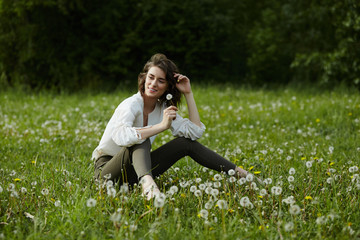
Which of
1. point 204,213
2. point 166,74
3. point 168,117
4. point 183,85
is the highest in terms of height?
point 166,74

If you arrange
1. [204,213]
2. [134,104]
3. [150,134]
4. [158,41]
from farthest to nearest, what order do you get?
1. [158,41]
2. [134,104]
3. [150,134]
4. [204,213]

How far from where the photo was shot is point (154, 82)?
3318mm

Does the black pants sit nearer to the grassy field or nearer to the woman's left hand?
the grassy field

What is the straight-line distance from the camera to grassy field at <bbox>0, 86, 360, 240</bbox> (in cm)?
233

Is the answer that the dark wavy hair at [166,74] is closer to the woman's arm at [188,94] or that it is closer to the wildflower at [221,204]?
the woman's arm at [188,94]

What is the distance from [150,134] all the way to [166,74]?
624 mm

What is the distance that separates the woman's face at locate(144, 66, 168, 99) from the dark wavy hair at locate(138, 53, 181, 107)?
0.04m

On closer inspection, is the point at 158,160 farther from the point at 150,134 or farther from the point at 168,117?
the point at 168,117

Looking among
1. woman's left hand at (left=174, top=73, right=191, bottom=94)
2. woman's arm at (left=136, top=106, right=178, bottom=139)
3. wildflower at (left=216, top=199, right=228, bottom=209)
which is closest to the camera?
wildflower at (left=216, top=199, right=228, bottom=209)

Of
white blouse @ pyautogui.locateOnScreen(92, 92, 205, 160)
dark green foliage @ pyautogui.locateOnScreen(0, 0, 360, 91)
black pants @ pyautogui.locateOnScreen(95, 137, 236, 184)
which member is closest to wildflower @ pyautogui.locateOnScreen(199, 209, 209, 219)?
black pants @ pyautogui.locateOnScreen(95, 137, 236, 184)

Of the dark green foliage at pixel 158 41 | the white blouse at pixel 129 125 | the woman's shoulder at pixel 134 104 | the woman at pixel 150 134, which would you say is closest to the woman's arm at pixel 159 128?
the woman at pixel 150 134

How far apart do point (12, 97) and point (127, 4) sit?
4.72 m

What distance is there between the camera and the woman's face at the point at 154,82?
3.33 metres

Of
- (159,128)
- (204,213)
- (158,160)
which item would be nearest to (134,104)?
(159,128)
